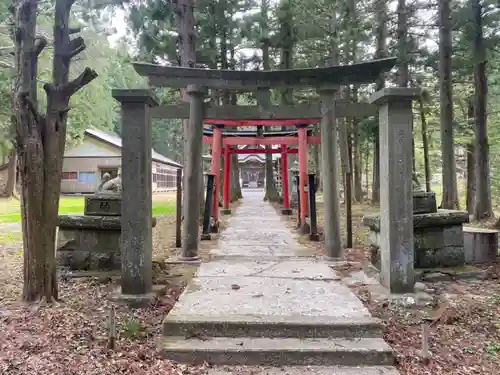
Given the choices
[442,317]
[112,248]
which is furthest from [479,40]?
[112,248]

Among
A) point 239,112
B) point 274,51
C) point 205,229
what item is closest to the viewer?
point 239,112

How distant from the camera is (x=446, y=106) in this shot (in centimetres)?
1052

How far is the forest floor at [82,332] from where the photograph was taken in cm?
319

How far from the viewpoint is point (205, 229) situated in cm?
921

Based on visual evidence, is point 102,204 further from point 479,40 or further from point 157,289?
point 479,40

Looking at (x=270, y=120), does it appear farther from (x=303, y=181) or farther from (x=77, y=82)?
(x=77, y=82)

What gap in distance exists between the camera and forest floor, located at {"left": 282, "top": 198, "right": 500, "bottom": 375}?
3.38m

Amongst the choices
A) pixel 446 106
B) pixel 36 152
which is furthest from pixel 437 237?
pixel 446 106

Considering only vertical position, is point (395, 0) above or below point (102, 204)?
above

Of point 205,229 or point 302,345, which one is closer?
point 302,345

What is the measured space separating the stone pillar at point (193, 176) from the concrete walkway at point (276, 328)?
1664 mm

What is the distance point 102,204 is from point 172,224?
270 inches

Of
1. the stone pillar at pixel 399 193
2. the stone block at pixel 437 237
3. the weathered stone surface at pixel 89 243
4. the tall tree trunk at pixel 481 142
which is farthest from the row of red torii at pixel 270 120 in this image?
the tall tree trunk at pixel 481 142

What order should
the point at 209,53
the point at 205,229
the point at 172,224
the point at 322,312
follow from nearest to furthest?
the point at 322,312, the point at 205,229, the point at 172,224, the point at 209,53
